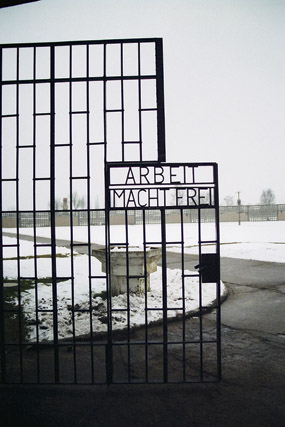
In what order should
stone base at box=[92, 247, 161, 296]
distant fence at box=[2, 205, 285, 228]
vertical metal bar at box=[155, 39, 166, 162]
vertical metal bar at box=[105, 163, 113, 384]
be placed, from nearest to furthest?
vertical metal bar at box=[105, 163, 113, 384] → vertical metal bar at box=[155, 39, 166, 162] → stone base at box=[92, 247, 161, 296] → distant fence at box=[2, 205, 285, 228]

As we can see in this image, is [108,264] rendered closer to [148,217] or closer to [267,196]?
[148,217]

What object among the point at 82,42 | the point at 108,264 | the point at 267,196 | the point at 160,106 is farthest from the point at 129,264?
the point at 267,196

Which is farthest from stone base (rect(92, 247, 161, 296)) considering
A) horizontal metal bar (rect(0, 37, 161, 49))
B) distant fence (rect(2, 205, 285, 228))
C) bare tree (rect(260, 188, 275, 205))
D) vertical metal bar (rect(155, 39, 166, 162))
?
bare tree (rect(260, 188, 275, 205))

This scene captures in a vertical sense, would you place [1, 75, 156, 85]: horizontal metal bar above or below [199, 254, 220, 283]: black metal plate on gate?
above

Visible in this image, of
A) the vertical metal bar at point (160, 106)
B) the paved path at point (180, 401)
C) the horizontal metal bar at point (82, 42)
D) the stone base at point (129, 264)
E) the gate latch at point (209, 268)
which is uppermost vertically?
the horizontal metal bar at point (82, 42)

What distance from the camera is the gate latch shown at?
10.9 ft

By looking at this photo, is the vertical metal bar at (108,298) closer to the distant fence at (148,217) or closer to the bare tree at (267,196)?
the distant fence at (148,217)

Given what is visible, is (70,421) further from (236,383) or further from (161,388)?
(236,383)

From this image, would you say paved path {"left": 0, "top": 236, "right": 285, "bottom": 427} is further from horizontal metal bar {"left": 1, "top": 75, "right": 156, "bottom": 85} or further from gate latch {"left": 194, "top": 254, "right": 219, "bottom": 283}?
horizontal metal bar {"left": 1, "top": 75, "right": 156, "bottom": 85}

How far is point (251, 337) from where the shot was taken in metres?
4.32

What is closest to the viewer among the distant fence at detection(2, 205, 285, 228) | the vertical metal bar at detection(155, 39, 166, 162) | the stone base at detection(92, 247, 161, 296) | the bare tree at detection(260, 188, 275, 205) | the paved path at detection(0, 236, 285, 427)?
the paved path at detection(0, 236, 285, 427)

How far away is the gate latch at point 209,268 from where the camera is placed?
3330mm

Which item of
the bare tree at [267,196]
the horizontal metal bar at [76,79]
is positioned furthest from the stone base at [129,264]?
the bare tree at [267,196]

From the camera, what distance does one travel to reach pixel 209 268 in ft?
11.0
